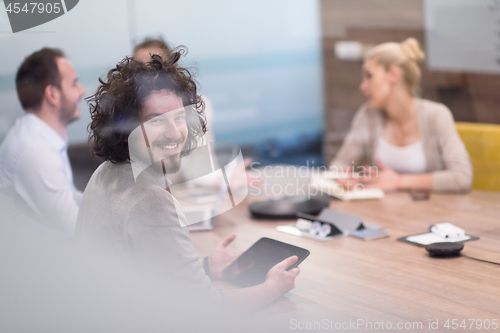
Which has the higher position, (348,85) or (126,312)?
(348,85)

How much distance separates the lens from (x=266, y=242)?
1316mm

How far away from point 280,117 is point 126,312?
2272mm

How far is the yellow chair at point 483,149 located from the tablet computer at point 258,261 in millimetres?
1111

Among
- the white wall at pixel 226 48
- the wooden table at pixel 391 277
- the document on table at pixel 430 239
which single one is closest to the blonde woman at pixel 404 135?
the wooden table at pixel 391 277

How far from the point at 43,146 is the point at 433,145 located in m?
1.54

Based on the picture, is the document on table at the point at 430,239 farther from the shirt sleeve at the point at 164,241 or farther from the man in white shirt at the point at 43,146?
the man in white shirt at the point at 43,146

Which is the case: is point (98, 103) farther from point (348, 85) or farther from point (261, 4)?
point (348, 85)

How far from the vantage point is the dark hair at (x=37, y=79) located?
4.49 feet

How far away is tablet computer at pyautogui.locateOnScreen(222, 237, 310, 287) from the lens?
1152mm

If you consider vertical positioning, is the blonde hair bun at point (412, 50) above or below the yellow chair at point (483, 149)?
above

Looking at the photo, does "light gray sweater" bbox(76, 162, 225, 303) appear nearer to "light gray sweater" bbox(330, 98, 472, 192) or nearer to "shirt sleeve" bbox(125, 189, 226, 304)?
"shirt sleeve" bbox(125, 189, 226, 304)

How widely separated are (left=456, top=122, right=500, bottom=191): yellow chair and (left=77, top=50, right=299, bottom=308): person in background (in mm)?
1354

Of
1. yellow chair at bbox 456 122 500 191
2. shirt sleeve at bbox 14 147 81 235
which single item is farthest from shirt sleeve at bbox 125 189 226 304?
yellow chair at bbox 456 122 500 191

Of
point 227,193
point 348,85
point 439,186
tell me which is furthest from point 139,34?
point 348,85
